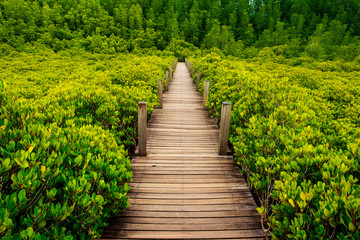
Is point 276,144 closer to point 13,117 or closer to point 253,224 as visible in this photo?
point 253,224

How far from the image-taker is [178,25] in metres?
66.6

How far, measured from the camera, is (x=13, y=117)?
8.08 feet

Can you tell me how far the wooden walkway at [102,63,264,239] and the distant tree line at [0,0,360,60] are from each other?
40084 mm

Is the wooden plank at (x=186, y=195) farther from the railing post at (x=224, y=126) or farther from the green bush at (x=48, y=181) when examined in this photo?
the railing post at (x=224, y=126)

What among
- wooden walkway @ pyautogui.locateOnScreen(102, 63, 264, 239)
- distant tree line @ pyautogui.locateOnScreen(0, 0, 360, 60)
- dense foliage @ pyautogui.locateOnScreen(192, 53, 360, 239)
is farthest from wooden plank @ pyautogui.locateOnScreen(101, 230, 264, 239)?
distant tree line @ pyautogui.locateOnScreen(0, 0, 360, 60)

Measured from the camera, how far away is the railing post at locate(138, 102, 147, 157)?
4.41 m

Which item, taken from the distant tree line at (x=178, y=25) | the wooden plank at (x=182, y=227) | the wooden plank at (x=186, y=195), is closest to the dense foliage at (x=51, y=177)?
the wooden plank at (x=182, y=227)

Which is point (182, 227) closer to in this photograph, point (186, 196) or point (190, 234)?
point (190, 234)

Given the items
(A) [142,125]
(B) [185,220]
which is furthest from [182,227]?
(A) [142,125]

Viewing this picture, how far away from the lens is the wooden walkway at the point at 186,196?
2.82 m

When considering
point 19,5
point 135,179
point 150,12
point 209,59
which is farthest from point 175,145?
point 150,12

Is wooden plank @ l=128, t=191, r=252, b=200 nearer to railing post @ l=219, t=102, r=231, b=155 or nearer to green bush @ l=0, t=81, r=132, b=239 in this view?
green bush @ l=0, t=81, r=132, b=239

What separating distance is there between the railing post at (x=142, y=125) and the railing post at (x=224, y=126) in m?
1.73

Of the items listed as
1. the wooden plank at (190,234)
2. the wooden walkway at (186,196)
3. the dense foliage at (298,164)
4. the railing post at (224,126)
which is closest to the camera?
the dense foliage at (298,164)
